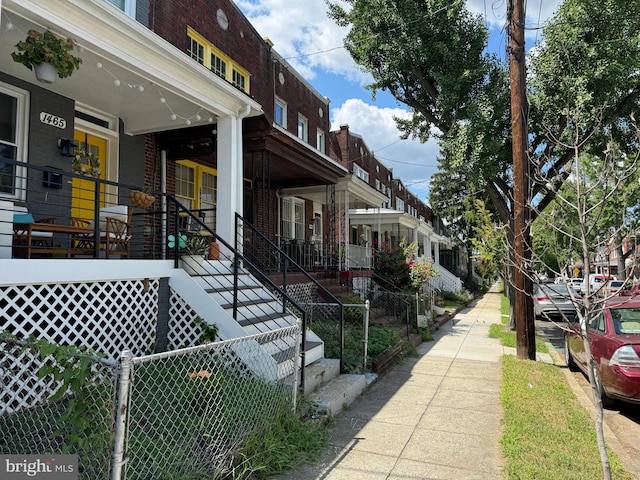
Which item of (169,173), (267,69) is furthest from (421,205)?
(169,173)

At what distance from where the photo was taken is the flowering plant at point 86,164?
7.07 m

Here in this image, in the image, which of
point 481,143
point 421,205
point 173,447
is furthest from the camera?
point 421,205

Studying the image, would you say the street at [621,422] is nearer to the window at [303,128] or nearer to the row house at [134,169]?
the row house at [134,169]

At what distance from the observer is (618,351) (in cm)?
554

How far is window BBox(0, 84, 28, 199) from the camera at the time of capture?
6.07 metres

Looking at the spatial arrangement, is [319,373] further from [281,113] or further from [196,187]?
[281,113]

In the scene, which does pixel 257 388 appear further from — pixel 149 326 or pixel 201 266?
pixel 201 266

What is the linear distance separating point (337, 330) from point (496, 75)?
7.94 meters

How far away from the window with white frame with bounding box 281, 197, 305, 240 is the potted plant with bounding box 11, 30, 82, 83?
894 centimetres

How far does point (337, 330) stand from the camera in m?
7.82

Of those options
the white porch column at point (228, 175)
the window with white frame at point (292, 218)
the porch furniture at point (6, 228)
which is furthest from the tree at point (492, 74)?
the porch furniture at point (6, 228)

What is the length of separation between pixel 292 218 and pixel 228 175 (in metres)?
7.01

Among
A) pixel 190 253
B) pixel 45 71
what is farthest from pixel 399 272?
pixel 45 71

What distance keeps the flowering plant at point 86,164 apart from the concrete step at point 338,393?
519 centimetres
